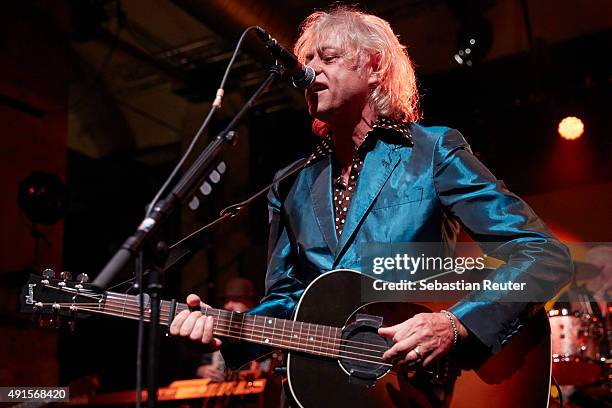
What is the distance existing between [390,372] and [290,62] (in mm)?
1123

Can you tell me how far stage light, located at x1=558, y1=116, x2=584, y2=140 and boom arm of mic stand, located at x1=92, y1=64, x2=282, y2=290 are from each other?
16.0 feet

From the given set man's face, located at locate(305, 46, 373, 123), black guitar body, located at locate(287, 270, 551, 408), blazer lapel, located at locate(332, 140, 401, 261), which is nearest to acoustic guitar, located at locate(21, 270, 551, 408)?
black guitar body, located at locate(287, 270, 551, 408)

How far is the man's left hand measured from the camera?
243cm

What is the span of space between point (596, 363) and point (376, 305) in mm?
3438

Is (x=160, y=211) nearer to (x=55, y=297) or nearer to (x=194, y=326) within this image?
(x=194, y=326)

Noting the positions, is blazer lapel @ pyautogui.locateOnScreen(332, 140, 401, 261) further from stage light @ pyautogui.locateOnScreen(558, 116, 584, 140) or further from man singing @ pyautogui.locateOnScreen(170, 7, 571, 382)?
stage light @ pyautogui.locateOnScreen(558, 116, 584, 140)

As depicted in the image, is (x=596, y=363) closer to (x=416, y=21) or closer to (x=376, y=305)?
(x=376, y=305)

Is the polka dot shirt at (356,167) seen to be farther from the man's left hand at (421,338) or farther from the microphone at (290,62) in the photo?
the man's left hand at (421,338)

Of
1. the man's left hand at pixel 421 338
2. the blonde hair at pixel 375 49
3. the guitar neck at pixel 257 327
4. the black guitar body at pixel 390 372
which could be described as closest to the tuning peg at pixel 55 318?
the guitar neck at pixel 257 327

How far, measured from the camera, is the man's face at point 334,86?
3.05 metres

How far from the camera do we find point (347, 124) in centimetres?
318

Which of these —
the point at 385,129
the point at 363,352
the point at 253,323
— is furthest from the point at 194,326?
the point at 385,129

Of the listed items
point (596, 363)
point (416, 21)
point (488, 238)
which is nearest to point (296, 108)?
point (416, 21)

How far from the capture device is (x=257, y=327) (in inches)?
107
